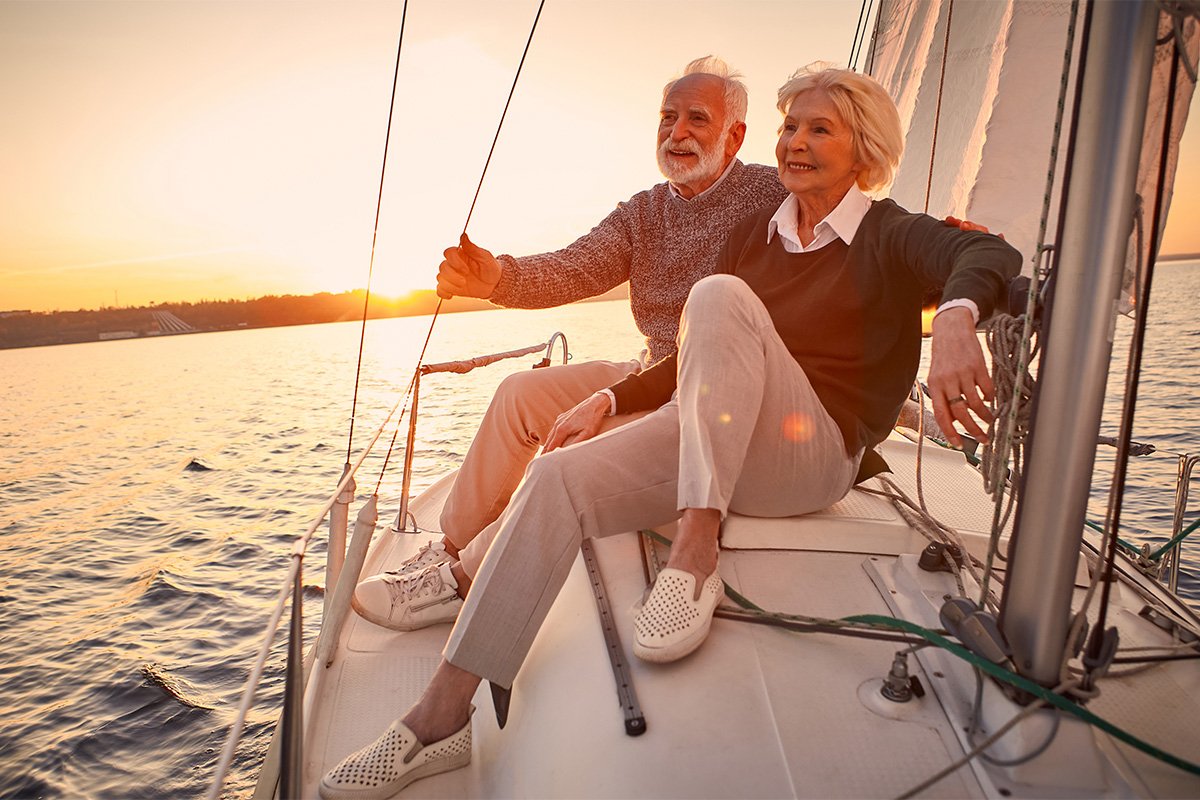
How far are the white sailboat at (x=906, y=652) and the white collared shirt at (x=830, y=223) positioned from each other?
45 cm

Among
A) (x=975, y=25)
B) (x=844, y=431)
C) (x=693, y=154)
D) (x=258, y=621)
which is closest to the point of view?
(x=844, y=431)

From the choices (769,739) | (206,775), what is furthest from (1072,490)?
(206,775)

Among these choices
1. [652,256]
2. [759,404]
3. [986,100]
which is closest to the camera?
[759,404]

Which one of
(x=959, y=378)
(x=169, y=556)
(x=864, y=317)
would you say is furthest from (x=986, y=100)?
(x=169, y=556)

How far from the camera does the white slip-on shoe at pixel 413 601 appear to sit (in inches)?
74.5

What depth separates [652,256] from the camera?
2529 mm

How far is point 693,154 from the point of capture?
7.72 feet

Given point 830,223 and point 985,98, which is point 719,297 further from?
point 985,98

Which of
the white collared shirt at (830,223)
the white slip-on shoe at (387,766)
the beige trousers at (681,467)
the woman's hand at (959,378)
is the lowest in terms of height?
the white slip-on shoe at (387,766)

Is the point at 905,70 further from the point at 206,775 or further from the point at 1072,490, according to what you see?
the point at 206,775

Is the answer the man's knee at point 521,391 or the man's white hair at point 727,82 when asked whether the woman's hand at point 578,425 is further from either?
the man's white hair at point 727,82

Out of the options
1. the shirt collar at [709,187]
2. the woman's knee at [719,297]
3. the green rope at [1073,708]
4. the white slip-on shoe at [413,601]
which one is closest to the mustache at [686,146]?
the shirt collar at [709,187]

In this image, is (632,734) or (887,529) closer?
(632,734)

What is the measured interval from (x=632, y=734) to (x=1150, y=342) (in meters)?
16.8
